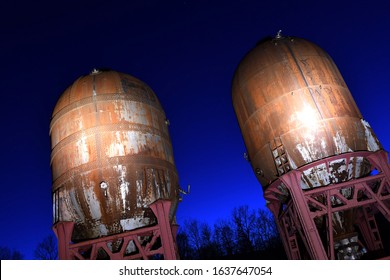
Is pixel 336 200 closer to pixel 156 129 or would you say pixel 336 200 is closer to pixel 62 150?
pixel 156 129

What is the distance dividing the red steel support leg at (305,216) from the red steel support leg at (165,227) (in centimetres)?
325

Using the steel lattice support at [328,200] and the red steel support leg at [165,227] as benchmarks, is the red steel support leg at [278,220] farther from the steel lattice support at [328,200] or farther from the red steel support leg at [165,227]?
the red steel support leg at [165,227]

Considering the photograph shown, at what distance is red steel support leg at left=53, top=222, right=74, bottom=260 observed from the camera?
777 cm

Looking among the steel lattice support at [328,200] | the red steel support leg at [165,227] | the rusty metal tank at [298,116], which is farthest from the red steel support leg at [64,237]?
the rusty metal tank at [298,116]

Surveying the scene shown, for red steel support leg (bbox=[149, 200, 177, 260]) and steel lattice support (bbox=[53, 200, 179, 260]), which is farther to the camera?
steel lattice support (bbox=[53, 200, 179, 260])

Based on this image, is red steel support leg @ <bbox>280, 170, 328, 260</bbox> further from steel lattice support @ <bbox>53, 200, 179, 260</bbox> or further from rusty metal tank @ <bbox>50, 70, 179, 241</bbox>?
rusty metal tank @ <bbox>50, 70, 179, 241</bbox>

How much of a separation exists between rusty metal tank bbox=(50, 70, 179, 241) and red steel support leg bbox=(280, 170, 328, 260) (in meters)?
3.54

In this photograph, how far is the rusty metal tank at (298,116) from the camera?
862 centimetres

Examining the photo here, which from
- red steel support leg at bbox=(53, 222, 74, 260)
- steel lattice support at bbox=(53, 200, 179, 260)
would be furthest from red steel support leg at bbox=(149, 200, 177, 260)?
red steel support leg at bbox=(53, 222, 74, 260)

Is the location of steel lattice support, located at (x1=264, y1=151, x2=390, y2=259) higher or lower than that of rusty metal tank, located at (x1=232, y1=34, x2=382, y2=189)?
lower

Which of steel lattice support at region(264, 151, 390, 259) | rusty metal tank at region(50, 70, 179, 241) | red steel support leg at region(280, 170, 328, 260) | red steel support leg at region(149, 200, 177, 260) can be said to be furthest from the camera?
rusty metal tank at region(50, 70, 179, 241)

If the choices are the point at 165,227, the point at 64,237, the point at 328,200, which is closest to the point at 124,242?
the point at 165,227

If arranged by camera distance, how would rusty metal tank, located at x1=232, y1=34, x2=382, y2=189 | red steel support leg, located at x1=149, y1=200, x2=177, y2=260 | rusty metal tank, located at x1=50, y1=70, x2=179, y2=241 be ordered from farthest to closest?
rusty metal tank, located at x1=232, y1=34, x2=382, y2=189 < rusty metal tank, located at x1=50, y1=70, x2=179, y2=241 < red steel support leg, located at x1=149, y1=200, x2=177, y2=260
